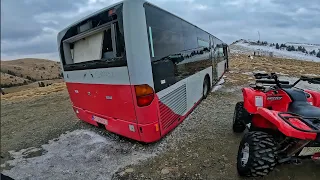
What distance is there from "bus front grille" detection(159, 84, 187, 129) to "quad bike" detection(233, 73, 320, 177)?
1.48 metres

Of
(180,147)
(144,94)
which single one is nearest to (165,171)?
(180,147)

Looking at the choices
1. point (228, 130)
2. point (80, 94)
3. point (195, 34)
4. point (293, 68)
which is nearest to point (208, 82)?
point (195, 34)

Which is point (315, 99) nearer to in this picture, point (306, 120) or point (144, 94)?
point (306, 120)

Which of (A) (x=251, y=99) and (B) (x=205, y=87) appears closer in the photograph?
(A) (x=251, y=99)

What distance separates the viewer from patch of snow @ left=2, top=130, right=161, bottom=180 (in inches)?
144

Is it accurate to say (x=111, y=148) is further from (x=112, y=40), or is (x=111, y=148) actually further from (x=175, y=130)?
(x=112, y=40)

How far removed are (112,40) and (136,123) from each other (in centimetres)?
148

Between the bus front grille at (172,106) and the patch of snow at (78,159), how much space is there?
0.57 m

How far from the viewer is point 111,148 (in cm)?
446

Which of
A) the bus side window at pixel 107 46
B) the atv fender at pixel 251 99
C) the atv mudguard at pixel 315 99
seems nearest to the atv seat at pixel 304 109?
the atv fender at pixel 251 99

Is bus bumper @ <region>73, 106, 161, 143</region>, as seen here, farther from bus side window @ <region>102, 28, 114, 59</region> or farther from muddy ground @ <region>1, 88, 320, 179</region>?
bus side window @ <region>102, 28, 114, 59</region>

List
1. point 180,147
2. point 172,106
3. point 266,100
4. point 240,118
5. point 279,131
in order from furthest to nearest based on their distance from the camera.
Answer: point 172,106
point 240,118
point 180,147
point 266,100
point 279,131

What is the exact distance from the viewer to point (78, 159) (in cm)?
409

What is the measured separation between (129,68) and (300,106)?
2520 mm
